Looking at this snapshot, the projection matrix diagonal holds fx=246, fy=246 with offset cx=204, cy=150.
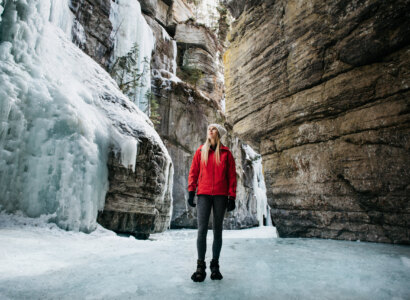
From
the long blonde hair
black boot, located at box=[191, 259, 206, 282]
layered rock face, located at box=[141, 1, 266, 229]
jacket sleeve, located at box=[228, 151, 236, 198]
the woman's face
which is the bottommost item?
black boot, located at box=[191, 259, 206, 282]

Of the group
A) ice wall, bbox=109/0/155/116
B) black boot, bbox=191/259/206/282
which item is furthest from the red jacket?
ice wall, bbox=109/0/155/116

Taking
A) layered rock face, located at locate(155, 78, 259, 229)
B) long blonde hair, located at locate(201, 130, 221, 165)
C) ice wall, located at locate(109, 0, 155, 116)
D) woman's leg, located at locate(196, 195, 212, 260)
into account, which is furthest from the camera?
layered rock face, located at locate(155, 78, 259, 229)

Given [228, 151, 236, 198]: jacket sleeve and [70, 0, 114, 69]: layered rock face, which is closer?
[228, 151, 236, 198]: jacket sleeve

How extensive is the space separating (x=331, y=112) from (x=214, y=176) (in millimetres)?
3882

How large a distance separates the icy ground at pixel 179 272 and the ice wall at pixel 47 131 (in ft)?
2.21

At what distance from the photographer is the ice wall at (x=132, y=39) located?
13.4 m

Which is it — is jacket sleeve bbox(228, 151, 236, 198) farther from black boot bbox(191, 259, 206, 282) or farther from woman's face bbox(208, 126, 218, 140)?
black boot bbox(191, 259, 206, 282)

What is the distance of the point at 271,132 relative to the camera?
650cm

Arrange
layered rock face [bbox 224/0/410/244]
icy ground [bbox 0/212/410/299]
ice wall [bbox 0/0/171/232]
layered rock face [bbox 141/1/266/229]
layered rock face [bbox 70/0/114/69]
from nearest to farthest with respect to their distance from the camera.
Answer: icy ground [bbox 0/212/410/299], layered rock face [bbox 224/0/410/244], ice wall [bbox 0/0/171/232], layered rock face [bbox 70/0/114/69], layered rock face [bbox 141/1/266/229]

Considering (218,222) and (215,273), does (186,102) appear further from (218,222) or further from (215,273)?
(215,273)

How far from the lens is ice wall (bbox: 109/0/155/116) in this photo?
526 inches

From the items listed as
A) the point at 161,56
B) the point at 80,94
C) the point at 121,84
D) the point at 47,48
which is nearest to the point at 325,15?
the point at 80,94

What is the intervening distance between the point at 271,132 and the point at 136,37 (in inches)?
456

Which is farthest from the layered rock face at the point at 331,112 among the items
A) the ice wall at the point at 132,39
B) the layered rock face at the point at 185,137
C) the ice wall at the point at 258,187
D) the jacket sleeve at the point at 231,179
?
the ice wall at the point at 258,187
